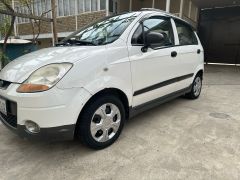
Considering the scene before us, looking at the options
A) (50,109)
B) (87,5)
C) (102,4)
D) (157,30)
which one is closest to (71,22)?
(87,5)

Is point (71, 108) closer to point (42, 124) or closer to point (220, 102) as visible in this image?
point (42, 124)

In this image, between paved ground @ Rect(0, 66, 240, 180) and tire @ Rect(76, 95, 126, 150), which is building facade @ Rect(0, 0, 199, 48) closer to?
paved ground @ Rect(0, 66, 240, 180)

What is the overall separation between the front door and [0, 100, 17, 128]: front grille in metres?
1.34

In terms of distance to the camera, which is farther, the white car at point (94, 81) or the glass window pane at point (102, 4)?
the glass window pane at point (102, 4)

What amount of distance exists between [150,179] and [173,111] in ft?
6.47

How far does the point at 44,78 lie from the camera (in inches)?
82.7

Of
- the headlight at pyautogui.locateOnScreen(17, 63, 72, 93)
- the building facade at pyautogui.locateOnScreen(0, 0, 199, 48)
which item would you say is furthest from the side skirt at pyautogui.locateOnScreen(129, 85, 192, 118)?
the building facade at pyautogui.locateOnScreen(0, 0, 199, 48)

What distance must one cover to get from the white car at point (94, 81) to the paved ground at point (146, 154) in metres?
0.26

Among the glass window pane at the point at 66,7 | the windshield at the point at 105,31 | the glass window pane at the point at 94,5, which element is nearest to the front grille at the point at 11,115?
the windshield at the point at 105,31

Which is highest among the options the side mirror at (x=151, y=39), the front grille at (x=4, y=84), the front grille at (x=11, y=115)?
the side mirror at (x=151, y=39)

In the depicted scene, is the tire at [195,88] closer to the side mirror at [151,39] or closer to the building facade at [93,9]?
the side mirror at [151,39]

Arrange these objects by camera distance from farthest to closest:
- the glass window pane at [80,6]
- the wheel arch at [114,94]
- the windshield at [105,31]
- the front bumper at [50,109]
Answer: the glass window pane at [80,6] < the windshield at [105,31] < the wheel arch at [114,94] < the front bumper at [50,109]

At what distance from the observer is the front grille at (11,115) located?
2174mm

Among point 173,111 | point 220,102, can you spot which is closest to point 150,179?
point 173,111
